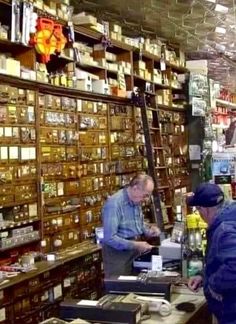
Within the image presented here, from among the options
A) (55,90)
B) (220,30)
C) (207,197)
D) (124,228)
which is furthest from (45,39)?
(220,30)

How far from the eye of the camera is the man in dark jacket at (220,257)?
9.41 ft

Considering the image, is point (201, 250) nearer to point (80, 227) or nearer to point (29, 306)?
point (29, 306)

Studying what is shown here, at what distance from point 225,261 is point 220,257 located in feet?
0.14

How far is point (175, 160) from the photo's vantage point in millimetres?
9781

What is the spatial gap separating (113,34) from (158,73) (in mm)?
1708

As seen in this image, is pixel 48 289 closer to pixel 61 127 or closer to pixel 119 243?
pixel 119 243

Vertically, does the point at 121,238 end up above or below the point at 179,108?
below

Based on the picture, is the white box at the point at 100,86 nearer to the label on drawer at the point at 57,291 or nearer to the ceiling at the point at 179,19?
the ceiling at the point at 179,19

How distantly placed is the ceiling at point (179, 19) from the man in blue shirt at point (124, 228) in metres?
2.85

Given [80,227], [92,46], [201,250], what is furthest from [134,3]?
[201,250]

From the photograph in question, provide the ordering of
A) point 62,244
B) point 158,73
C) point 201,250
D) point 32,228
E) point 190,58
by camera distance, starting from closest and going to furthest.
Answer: point 201,250 < point 32,228 < point 62,244 < point 158,73 < point 190,58

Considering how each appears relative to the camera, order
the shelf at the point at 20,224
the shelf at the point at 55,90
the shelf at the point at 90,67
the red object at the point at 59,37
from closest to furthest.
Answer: the shelf at the point at 20,224
the shelf at the point at 55,90
the red object at the point at 59,37
the shelf at the point at 90,67

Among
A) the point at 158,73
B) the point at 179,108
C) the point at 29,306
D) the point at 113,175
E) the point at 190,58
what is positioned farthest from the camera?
the point at 190,58

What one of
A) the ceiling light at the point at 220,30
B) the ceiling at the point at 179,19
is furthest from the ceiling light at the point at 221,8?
the ceiling light at the point at 220,30
